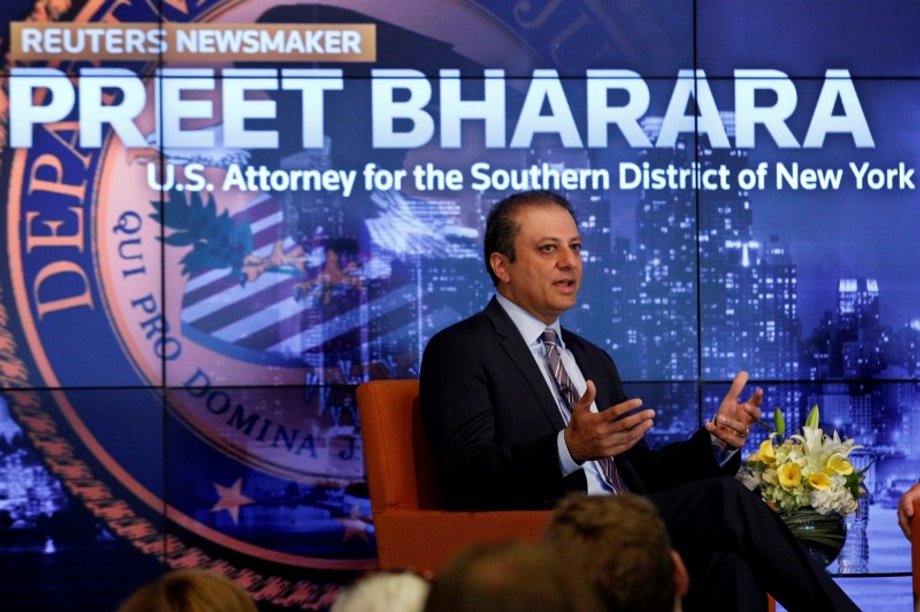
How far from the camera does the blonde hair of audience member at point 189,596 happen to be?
1535mm

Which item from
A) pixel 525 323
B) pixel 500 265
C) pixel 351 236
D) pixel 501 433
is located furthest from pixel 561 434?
pixel 351 236

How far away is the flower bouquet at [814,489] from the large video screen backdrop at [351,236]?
1.45 metres

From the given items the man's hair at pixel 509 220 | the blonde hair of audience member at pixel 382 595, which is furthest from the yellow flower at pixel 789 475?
the blonde hair of audience member at pixel 382 595

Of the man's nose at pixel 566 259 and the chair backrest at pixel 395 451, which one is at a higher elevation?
the man's nose at pixel 566 259

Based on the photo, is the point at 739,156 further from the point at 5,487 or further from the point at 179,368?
the point at 5,487

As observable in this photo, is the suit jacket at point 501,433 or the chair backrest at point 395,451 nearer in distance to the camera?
the suit jacket at point 501,433

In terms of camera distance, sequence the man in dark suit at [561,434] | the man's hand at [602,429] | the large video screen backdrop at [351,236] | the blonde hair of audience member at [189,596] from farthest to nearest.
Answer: the large video screen backdrop at [351,236] < the man's hand at [602,429] < the man in dark suit at [561,434] < the blonde hair of audience member at [189,596]

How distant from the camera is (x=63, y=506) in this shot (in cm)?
505

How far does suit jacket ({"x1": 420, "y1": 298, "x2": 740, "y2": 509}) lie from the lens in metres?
3.30

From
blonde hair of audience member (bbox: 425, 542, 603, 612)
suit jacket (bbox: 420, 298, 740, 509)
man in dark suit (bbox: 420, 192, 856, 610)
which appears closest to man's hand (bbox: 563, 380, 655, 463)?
man in dark suit (bbox: 420, 192, 856, 610)

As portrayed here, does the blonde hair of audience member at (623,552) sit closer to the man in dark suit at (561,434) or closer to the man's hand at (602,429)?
the man in dark suit at (561,434)

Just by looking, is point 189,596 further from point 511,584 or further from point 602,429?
point 602,429

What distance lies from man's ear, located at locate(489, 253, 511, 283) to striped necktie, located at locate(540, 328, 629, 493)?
185 mm

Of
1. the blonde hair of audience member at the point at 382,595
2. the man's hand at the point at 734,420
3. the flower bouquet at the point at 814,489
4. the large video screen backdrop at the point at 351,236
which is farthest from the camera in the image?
the large video screen backdrop at the point at 351,236
